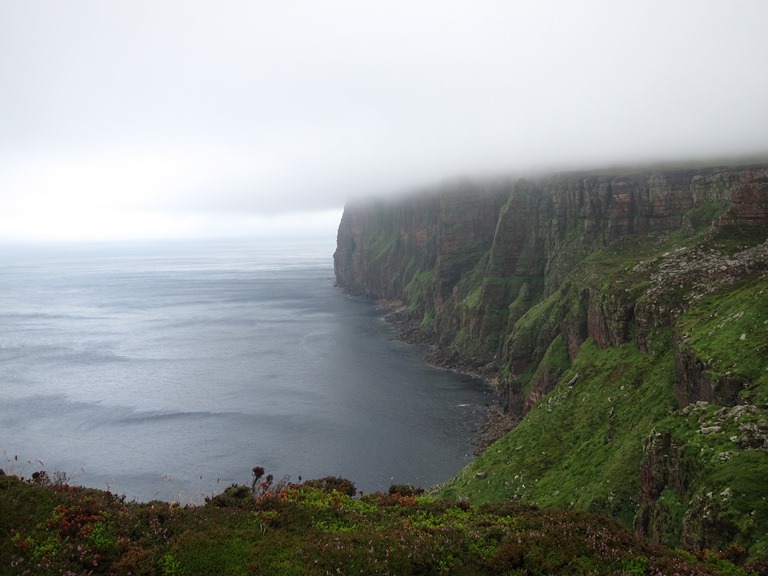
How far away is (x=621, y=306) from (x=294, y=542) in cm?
6510

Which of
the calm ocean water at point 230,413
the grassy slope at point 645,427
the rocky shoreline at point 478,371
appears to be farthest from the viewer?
the rocky shoreline at point 478,371

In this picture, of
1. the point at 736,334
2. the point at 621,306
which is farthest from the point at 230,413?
the point at 736,334

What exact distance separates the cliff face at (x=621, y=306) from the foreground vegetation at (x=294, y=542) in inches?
462

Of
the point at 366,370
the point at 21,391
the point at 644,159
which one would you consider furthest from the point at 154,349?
the point at 644,159

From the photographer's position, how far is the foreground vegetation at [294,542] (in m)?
19.0

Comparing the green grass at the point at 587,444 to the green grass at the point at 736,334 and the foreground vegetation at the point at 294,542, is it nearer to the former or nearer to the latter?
the green grass at the point at 736,334

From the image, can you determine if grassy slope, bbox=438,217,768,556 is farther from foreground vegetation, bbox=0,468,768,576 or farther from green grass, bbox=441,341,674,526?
foreground vegetation, bbox=0,468,768,576

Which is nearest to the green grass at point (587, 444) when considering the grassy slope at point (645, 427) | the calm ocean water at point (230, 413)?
the grassy slope at point (645, 427)

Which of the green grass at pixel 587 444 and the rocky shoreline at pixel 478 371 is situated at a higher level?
the green grass at pixel 587 444

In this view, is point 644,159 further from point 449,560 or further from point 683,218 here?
point 449,560

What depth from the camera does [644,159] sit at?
6442 inches

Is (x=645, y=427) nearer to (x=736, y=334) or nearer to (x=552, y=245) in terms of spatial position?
(x=736, y=334)

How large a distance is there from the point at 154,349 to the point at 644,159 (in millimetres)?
156549

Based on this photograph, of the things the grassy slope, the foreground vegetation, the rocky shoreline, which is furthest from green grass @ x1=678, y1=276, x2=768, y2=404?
the rocky shoreline
